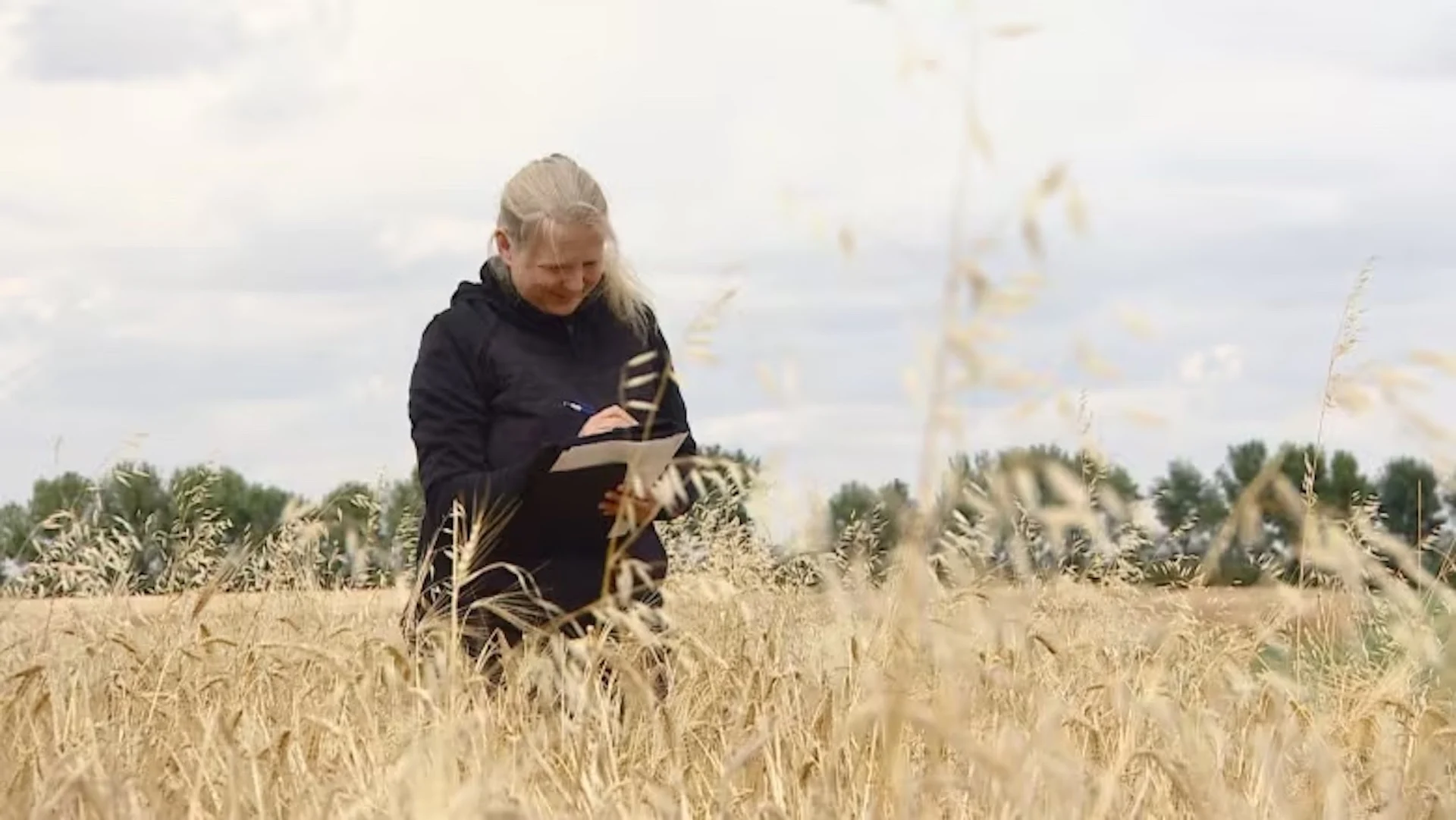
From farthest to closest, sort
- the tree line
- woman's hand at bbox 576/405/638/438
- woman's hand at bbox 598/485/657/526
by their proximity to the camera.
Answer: the tree line
woman's hand at bbox 576/405/638/438
woman's hand at bbox 598/485/657/526

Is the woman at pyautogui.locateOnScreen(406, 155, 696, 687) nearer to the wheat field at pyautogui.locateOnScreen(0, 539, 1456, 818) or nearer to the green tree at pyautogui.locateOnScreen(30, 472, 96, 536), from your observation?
the wheat field at pyautogui.locateOnScreen(0, 539, 1456, 818)

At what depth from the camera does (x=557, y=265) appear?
4230 millimetres

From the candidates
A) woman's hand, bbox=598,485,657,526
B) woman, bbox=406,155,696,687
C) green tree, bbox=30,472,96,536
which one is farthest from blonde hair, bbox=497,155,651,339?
green tree, bbox=30,472,96,536

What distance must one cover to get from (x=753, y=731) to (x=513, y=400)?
115 centimetres

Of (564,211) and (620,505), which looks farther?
(564,211)

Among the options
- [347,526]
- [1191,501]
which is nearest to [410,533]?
[347,526]

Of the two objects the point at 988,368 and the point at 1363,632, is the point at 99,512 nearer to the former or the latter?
the point at 1363,632

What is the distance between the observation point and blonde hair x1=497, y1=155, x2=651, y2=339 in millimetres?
4176

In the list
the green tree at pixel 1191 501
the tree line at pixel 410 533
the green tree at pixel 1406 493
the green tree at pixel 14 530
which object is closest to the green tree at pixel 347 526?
the tree line at pixel 410 533

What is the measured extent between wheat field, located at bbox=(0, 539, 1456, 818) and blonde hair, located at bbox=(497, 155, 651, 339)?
0.84 metres

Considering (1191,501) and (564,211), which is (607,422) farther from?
(1191,501)

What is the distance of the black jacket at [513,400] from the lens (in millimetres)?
4258

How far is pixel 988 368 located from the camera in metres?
2.06

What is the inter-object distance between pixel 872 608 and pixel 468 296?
2230 mm
